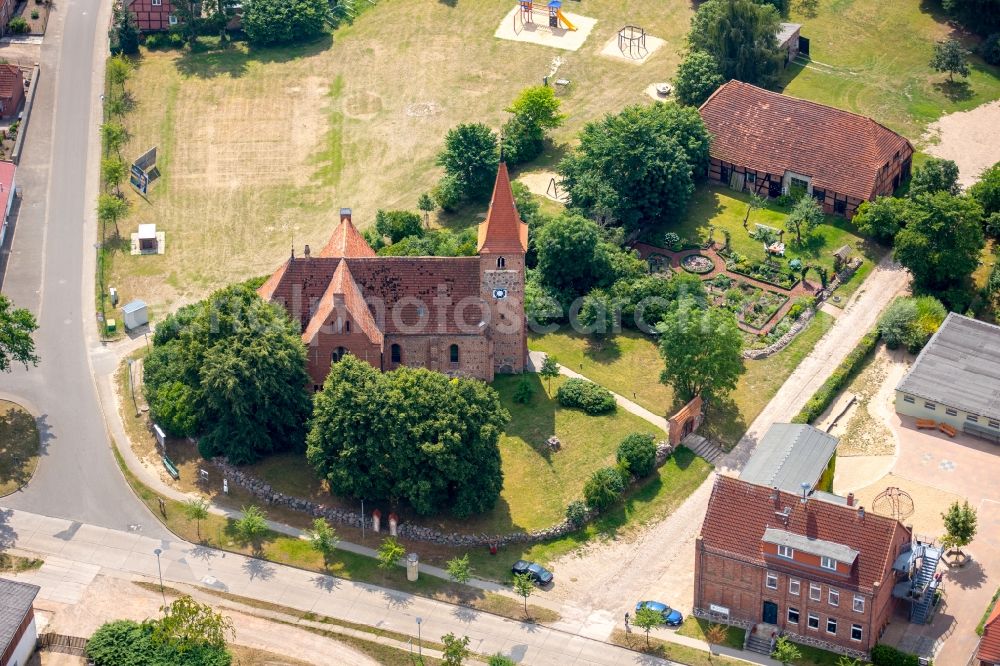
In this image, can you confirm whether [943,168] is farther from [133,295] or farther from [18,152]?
[18,152]

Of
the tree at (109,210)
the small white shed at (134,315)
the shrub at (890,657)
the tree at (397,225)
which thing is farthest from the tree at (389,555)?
the tree at (109,210)

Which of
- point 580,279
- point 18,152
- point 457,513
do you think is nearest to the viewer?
point 457,513

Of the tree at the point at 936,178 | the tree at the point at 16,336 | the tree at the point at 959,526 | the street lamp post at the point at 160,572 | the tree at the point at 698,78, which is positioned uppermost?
the tree at the point at 698,78

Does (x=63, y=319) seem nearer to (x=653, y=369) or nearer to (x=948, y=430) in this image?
(x=653, y=369)

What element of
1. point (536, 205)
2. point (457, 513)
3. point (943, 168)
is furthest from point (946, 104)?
point (457, 513)

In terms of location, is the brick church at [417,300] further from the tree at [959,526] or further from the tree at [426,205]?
the tree at [959,526]

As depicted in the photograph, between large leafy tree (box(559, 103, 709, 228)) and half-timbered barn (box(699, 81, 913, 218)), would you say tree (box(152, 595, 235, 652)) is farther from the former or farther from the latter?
half-timbered barn (box(699, 81, 913, 218))
